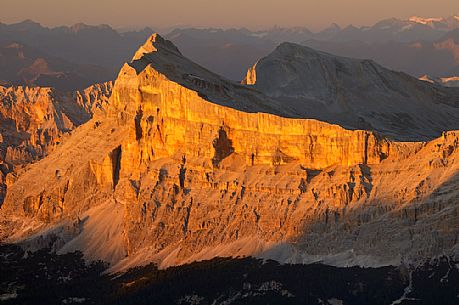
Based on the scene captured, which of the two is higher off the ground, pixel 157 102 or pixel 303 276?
pixel 157 102

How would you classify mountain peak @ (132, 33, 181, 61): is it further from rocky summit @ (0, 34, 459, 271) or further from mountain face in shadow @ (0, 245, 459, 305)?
mountain face in shadow @ (0, 245, 459, 305)

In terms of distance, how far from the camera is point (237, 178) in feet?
377

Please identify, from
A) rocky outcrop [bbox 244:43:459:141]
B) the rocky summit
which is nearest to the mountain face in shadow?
the rocky summit

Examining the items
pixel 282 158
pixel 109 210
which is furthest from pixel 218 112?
pixel 109 210

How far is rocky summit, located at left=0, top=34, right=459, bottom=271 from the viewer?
104500 mm

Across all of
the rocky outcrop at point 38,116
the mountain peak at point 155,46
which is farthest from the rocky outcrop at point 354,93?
the rocky outcrop at point 38,116

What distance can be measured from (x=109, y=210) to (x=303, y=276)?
29673mm

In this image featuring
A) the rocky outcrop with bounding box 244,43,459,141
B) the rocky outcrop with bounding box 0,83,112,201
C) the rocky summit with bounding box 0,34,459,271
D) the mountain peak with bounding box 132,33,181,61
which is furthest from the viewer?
the rocky outcrop with bounding box 0,83,112,201

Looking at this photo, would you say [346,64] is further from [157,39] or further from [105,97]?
[105,97]

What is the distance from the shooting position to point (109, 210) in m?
125

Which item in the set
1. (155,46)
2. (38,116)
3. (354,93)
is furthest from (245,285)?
(38,116)

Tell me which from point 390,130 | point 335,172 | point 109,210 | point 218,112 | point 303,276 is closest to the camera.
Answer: point 303,276

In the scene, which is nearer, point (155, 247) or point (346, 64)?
point (155, 247)

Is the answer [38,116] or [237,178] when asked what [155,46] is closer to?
[237,178]
